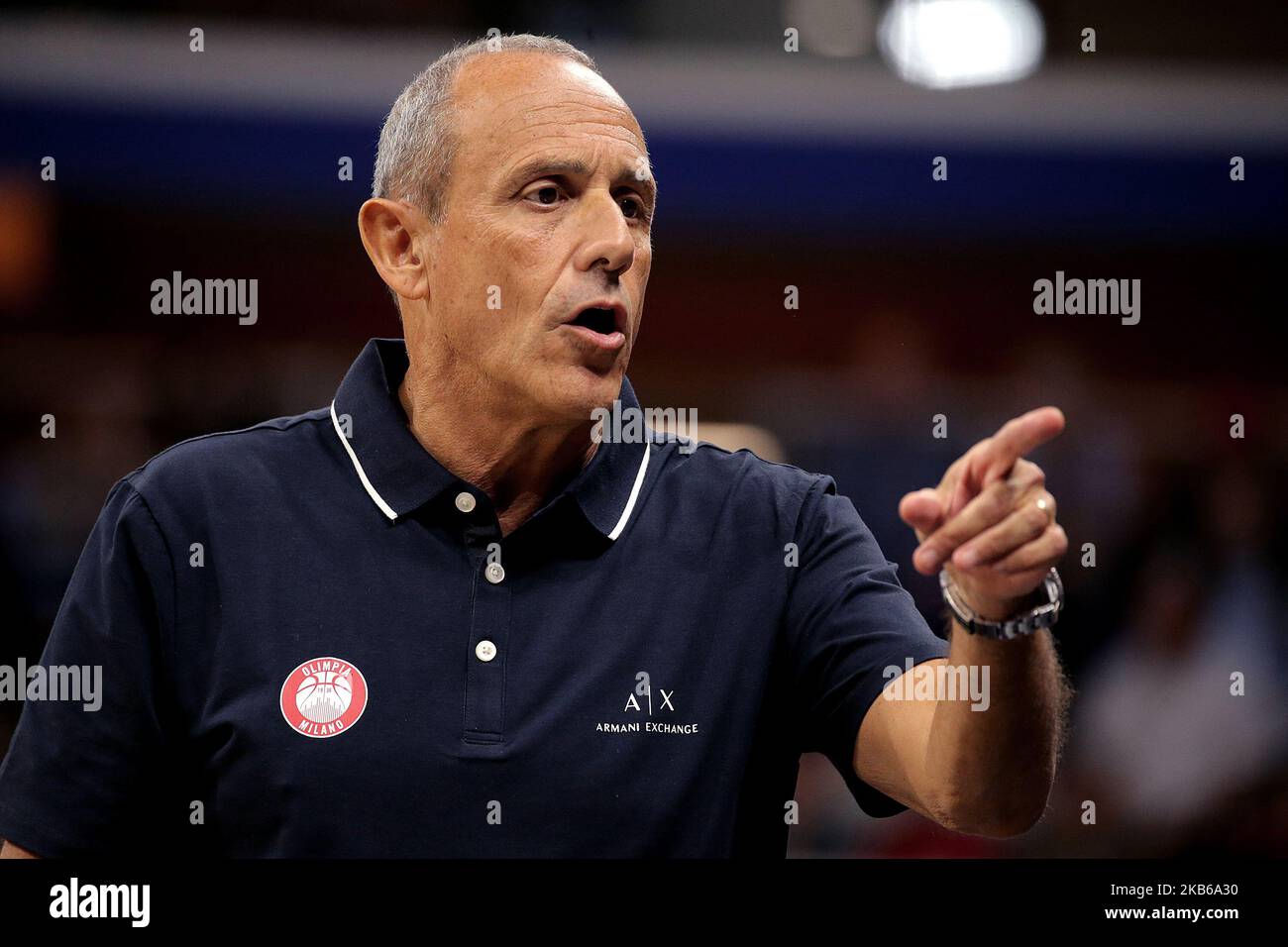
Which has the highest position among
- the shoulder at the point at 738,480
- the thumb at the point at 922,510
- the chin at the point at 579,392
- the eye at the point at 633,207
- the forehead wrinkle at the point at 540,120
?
the forehead wrinkle at the point at 540,120

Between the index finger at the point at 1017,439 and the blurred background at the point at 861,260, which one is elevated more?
the blurred background at the point at 861,260

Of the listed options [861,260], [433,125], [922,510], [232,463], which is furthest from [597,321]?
[861,260]

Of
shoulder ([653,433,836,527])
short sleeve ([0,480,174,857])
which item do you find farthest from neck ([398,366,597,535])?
short sleeve ([0,480,174,857])

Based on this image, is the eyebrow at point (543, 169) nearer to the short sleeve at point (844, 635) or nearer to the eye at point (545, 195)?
the eye at point (545, 195)

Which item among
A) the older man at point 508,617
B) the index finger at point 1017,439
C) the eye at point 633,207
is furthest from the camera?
the eye at point 633,207

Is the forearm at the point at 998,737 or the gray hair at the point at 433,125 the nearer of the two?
the forearm at the point at 998,737

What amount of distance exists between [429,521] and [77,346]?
3254 mm

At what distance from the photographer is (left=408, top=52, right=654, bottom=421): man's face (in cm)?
171

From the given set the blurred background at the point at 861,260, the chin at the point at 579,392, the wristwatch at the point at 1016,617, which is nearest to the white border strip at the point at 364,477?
the chin at the point at 579,392

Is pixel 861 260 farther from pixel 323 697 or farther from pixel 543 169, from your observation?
pixel 323 697

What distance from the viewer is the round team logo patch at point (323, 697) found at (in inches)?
60.1

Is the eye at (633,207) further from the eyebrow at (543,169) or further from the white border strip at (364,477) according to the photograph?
the white border strip at (364,477)

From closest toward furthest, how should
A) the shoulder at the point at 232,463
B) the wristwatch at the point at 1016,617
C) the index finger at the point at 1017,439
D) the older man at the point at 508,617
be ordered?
1. the index finger at the point at 1017,439
2. the wristwatch at the point at 1016,617
3. the older man at the point at 508,617
4. the shoulder at the point at 232,463

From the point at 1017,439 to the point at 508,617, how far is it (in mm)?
664
